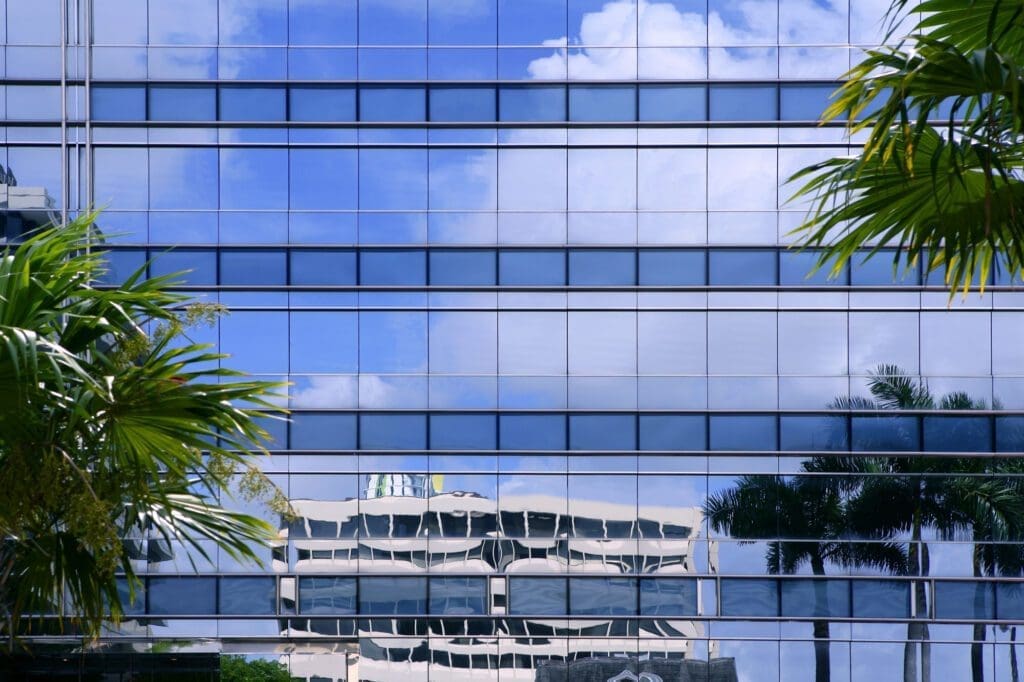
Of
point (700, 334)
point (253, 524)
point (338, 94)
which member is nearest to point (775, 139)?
point (700, 334)

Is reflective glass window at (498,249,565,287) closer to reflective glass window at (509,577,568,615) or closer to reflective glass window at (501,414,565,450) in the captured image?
reflective glass window at (501,414,565,450)

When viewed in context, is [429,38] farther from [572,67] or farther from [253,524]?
[253,524]

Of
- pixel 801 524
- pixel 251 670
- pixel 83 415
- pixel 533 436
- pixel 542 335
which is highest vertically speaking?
pixel 542 335

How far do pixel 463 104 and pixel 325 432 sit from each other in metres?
6.38

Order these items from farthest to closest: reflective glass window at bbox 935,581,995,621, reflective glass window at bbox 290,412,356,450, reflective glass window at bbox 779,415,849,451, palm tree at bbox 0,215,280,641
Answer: reflective glass window at bbox 290,412,356,450 → reflective glass window at bbox 779,415,849,451 → reflective glass window at bbox 935,581,995,621 → palm tree at bbox 0,215,280,641

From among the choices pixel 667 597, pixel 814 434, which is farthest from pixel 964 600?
pixel 667 597

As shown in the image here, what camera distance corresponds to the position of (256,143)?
2545 cm

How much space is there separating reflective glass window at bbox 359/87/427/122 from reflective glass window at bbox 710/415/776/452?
784 cm

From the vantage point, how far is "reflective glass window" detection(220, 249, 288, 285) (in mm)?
25156

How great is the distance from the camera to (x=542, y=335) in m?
25.2

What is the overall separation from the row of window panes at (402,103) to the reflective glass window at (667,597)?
8231 millimetres

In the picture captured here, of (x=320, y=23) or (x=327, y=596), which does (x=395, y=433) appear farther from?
(x=320, y=23)

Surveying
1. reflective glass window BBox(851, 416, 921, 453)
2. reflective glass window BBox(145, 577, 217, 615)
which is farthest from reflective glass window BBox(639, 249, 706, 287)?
reflective glass window BBox(145, 577, 217, 615)

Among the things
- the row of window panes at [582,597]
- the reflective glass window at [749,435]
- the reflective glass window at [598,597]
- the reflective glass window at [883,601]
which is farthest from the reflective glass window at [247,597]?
the reflective glass window at [883,601]
